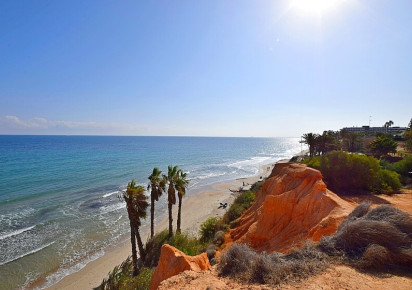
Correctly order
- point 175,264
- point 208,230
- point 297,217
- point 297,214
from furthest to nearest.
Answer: point 208,230 < point 297,214 < point 297,217 < point 175,264

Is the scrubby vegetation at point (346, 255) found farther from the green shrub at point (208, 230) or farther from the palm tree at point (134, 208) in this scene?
the green shrub at point (208, 230)

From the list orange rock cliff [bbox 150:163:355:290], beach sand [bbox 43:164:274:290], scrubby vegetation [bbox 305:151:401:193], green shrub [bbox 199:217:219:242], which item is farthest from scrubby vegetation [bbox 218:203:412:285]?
beach sand [bbox 43:164:274:290]

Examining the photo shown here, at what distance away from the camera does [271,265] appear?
25.8 feet

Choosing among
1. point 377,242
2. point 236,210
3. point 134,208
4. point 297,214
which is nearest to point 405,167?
point 236,210

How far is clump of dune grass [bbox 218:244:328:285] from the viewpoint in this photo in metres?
7.56

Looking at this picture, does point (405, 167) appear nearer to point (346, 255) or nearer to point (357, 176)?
point (357, 176)

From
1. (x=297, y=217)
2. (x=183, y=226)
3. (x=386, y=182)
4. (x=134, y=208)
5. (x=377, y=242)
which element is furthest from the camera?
(x=183, y=226)

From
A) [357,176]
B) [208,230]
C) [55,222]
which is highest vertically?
[357,176]

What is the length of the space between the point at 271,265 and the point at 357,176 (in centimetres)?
2116

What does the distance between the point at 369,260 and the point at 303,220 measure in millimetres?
8271

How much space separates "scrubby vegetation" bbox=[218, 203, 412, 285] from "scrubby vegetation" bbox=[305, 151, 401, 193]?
1632cm

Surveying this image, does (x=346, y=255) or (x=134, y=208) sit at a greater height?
(x=346, y=255)

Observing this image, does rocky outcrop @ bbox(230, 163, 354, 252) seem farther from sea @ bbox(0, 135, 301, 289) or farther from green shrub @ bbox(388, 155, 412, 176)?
green shrub @ bbox(388, 155, 412, 176)

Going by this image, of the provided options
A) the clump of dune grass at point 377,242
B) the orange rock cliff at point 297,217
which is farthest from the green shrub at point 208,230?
the clump of dune grass at point 377,242
